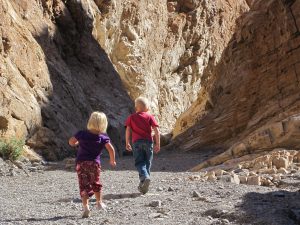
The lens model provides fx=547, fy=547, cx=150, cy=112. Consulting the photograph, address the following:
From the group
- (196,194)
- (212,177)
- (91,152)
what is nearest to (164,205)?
(196,194)

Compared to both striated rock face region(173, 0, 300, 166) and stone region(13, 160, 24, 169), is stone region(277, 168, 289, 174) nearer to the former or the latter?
stone region(13, 160, 24, 169)

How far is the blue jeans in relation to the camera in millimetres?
7164

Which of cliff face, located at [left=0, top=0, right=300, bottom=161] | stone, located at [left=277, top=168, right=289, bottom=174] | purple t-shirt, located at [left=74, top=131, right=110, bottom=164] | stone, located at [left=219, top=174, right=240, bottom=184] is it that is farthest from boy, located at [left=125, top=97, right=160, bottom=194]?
cliff face, located at [left=0, top=0, right=300, bottom=161]

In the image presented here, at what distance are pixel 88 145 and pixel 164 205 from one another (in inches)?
41.6

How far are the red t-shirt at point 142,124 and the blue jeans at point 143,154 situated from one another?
3.1 inches

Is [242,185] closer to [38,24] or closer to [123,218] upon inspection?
[123,218]

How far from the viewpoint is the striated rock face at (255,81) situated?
18.4m

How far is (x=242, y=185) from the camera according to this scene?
725 cm

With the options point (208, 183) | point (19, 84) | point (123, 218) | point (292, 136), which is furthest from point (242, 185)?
point (19, 84)

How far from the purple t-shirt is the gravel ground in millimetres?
596

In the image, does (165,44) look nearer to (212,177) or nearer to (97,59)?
(97,59)

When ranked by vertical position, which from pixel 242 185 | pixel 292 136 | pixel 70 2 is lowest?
pixel 242 185

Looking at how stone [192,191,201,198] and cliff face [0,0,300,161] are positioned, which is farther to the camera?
cliff face [0,0,300,161]

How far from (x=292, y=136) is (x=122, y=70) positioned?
Result: 26.4 m
